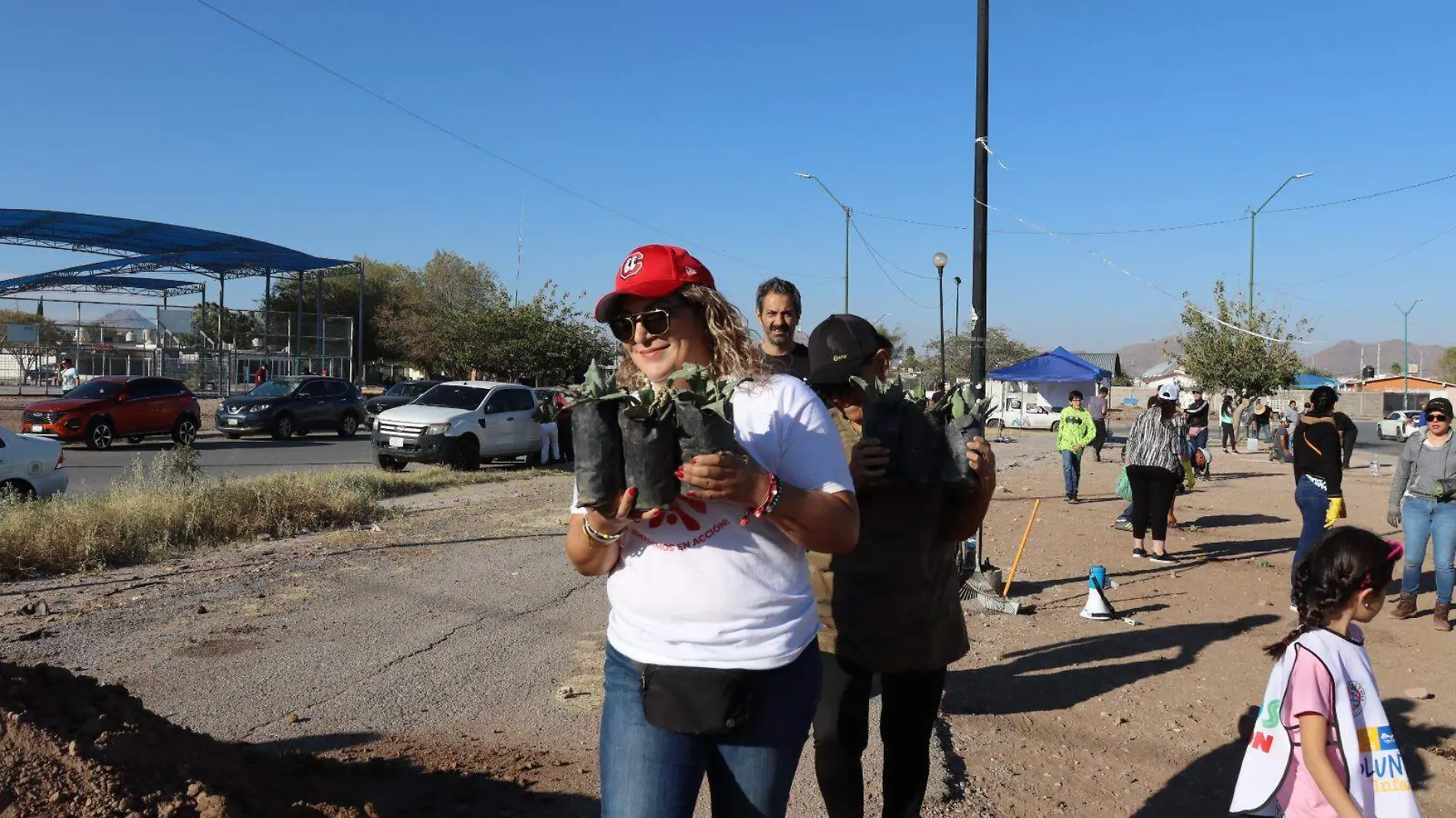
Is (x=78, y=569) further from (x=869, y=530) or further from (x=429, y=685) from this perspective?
(x=869, y=530)

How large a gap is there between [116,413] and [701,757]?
21316mm

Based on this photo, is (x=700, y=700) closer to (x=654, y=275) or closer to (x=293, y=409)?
(x=654, y=275)

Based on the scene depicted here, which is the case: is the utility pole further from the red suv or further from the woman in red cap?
the red suv

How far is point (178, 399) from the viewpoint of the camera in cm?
2142

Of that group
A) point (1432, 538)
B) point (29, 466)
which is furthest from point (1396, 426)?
point (29, 466)

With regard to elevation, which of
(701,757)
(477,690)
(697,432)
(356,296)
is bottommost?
(477,690)

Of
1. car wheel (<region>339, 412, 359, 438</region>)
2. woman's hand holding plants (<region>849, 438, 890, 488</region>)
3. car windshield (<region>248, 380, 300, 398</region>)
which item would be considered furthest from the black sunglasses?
car wheel (<region>339, 412, 359, 438</region>)

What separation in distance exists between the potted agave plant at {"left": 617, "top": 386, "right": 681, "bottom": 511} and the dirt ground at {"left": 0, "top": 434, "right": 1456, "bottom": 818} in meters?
1.78

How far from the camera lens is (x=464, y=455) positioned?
1688cm

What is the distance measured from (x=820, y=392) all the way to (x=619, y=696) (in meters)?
1.47

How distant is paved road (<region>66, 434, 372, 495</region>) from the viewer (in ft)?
51.0

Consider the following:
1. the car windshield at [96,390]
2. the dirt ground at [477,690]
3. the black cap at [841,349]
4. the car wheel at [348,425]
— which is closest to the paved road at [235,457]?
the car wheel at [348,425]

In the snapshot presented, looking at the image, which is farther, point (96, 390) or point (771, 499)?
point (96, 390)

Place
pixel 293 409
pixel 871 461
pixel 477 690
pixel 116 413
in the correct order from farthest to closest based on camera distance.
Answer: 1. pixel 293 409
2. pixel 116 413
3. pixel 477 690
4. pixel 871 461
